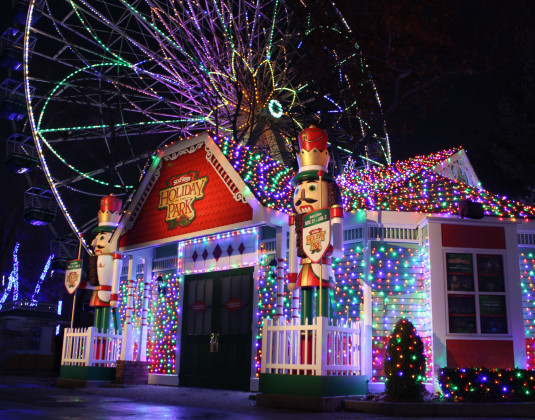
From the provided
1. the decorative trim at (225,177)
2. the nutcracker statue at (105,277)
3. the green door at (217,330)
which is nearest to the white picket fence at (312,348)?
the green door at (217,330)

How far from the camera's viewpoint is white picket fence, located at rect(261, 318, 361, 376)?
9891mm

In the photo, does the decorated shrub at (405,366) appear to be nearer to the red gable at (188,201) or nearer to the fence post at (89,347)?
the red gable at (188,201)

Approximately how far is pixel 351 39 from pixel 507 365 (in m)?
11.7

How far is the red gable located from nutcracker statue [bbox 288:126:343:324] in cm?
183

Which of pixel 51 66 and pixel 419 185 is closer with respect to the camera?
pixel 419 185

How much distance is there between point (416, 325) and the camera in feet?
40.4

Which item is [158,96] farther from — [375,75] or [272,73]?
[375,75]

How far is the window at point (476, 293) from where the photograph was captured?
11.9 meters

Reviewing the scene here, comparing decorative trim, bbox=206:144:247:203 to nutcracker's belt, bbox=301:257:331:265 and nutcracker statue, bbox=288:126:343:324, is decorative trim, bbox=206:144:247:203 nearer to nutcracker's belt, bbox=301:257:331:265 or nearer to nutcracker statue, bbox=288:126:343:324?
nutcracker statue, bbox=288:126:343:324

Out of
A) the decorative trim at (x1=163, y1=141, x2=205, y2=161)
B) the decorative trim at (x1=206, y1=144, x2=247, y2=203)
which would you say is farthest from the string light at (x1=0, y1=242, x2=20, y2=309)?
the decorative trim at (x1=206, y1=144, x2=247, y2=203)

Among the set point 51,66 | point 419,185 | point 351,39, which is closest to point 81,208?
point 51,66

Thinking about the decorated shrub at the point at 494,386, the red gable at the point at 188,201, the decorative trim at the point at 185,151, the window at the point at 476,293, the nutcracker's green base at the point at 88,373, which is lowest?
the nutcracker's green base at the point at 88,373

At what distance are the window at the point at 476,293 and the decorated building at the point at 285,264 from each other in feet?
0.07

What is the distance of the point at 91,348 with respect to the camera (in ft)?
49.3
